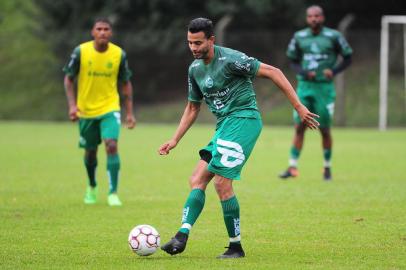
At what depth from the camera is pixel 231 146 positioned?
285 inches

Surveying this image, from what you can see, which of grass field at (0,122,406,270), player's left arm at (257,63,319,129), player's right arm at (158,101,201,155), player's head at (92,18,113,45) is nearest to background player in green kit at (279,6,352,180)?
grass field at (0,122,406,270)

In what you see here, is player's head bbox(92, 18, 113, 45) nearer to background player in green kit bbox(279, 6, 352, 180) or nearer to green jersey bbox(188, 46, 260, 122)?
green jersey bbox(188, 46, 260, 122)

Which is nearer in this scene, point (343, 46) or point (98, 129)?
point (98, 129)

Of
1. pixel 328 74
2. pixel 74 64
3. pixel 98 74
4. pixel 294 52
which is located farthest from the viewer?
pixel 294 52

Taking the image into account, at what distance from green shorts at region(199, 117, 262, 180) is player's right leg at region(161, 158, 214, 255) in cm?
12

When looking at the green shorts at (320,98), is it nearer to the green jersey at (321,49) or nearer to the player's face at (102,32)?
the green jersey at (321,49)

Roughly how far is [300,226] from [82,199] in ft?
12.0

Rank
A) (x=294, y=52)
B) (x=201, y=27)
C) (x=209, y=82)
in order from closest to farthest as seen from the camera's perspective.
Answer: (x=201, y=27) → (x=209, y=82) → (x=294, y=52)

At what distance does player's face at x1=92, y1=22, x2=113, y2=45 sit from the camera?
36.2 feet

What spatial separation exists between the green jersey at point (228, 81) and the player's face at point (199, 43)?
0.15m

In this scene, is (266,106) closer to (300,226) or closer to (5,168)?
(5,168)

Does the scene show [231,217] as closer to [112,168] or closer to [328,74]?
[112,168]

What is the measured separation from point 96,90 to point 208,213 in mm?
2375

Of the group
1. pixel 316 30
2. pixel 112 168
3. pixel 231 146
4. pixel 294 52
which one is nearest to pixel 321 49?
pixel 316 30
